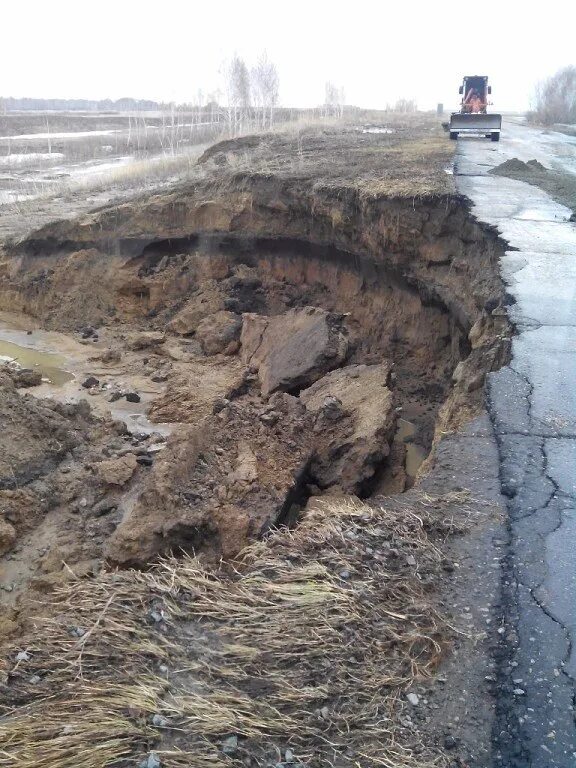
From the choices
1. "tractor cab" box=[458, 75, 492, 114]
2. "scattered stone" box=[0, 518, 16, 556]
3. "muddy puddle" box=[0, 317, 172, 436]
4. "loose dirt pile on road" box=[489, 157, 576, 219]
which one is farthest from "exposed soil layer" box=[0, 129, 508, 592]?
"tractor cab" box=[458, 75, 492, 114]

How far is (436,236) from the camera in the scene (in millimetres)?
9844

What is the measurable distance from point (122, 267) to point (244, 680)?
12.5 metres

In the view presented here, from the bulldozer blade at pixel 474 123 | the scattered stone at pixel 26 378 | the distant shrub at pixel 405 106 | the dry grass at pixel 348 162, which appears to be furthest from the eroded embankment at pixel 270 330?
the distant shrub at pixel 405 106

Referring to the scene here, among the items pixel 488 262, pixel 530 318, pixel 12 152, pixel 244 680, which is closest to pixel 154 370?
pixel 488 262

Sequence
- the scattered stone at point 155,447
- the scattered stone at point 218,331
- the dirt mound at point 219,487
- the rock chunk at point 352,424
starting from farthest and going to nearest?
the scattered stone at point 218,331 < the scattered stone at point 155,447 < the rock chunk at point 352,424 < the dirt mound at point 219,487

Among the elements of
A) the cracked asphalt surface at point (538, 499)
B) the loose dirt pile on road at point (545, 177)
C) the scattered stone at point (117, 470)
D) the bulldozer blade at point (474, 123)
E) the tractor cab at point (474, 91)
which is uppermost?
the tractor cab at point (474, 91)

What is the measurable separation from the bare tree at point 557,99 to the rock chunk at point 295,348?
30.9 m

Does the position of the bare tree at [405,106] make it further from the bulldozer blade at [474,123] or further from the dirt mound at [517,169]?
the dirt mound at [517,169]

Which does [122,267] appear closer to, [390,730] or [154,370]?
[154,370]

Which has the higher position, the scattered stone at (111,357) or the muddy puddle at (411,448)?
the scattered stone at (111,357)

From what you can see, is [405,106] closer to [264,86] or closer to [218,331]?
[264,86]

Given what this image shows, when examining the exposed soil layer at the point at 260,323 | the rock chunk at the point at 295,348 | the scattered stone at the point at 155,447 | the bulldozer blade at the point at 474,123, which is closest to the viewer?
the exposed soil layer at the point at 260,323

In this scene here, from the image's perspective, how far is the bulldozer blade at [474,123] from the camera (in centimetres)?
1978

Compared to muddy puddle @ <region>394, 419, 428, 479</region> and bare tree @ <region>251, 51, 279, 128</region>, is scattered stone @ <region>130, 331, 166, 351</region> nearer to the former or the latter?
muddy puddle @ <region>394, 419, 428, 479</region>
